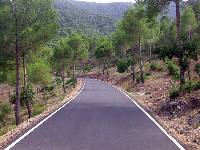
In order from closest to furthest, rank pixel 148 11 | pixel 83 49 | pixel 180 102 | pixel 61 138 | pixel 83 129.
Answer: pixel 61 138 < pixel 83 129 < pixel 180 102 < pixel 148 11 < pixel 83 49

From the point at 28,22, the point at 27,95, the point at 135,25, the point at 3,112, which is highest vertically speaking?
the point at 135,25

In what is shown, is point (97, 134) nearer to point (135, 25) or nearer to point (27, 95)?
point (27, 95)

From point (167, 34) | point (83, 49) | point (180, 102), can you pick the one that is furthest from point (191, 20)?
point (180, 102)

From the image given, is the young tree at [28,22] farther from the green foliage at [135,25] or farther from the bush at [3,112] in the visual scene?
the green foliage at [135,25]

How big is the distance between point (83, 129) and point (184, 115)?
5.46 m

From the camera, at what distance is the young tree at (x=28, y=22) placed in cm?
3072

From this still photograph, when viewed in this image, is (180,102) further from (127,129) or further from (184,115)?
(127,129)

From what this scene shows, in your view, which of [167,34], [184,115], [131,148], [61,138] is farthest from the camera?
[167,34]

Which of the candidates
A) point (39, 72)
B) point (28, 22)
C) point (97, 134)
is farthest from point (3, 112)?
point (97, 134)

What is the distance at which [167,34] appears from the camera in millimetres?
89000

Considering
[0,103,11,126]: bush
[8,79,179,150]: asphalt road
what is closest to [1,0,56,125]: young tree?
[8,79,179,150]: asphalt road

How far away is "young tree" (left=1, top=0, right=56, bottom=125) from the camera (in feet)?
101

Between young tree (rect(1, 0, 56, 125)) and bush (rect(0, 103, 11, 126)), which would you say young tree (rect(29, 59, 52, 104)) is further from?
young tree (rect(1, 0, 56, 125))

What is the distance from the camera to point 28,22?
3119cm
